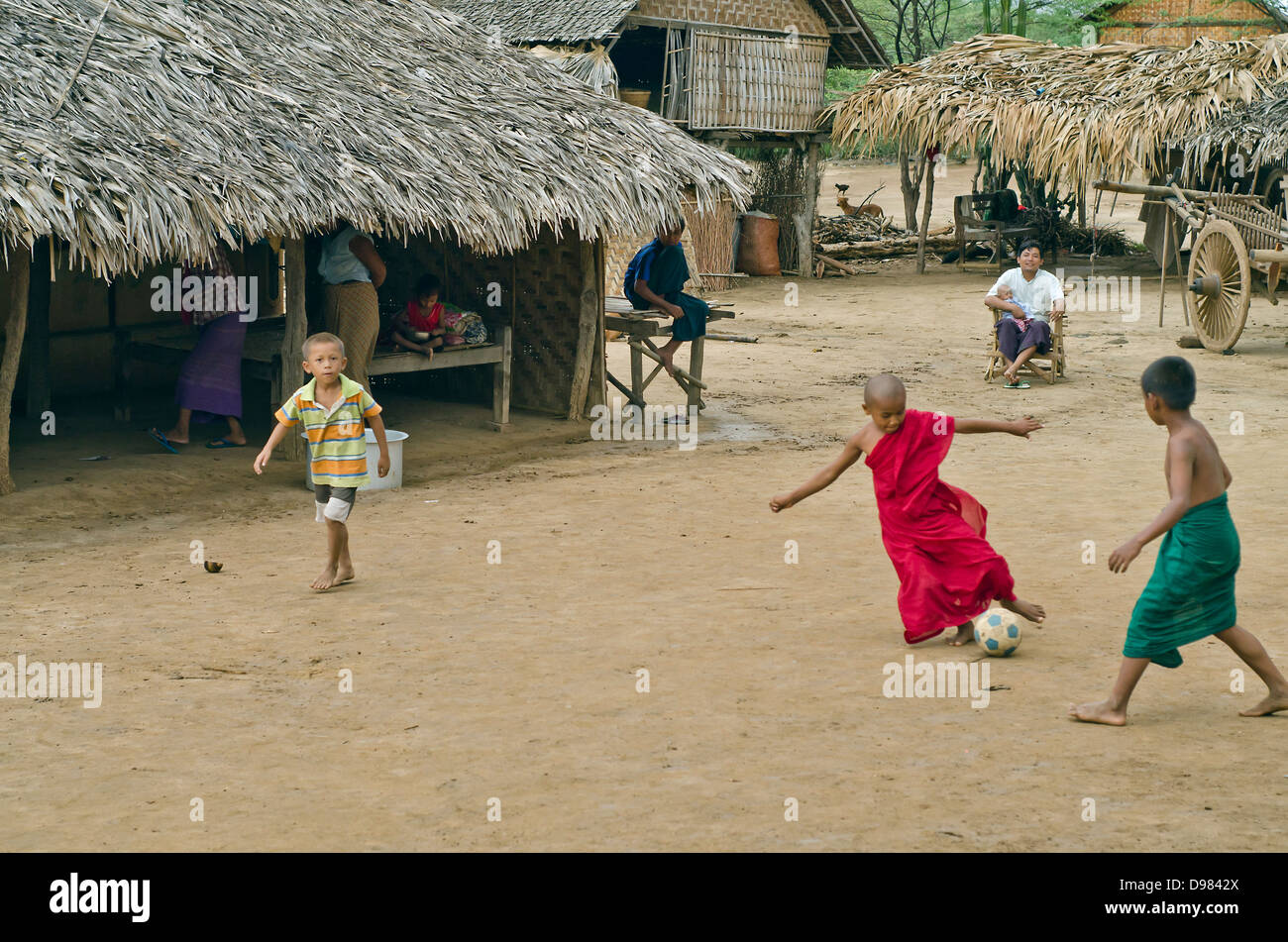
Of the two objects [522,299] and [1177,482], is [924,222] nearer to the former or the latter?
[522,299]

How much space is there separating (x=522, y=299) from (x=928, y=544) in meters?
6.91

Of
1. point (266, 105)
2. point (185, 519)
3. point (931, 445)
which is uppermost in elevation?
point (266, 105)

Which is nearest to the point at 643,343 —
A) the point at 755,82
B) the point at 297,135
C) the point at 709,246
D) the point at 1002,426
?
the point at 297,135

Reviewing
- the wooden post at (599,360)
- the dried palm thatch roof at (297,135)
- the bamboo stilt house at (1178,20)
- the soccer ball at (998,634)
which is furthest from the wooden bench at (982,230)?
the soccer ball at (998,634)

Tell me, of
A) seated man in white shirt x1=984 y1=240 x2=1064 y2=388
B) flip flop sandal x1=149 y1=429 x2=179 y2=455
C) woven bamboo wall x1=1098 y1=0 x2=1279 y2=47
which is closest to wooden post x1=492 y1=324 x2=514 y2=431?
flip flop sandal x1=149 y1=429 x2=179 y2=455

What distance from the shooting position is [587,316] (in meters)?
11.3

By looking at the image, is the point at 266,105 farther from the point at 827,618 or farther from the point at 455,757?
the point at 455,757

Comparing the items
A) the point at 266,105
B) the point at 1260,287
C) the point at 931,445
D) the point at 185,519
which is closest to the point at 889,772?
the point at 931,445

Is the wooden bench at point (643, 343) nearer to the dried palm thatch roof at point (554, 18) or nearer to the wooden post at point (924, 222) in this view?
the dried palm thatch roof at point (554, 18)

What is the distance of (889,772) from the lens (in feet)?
13.7

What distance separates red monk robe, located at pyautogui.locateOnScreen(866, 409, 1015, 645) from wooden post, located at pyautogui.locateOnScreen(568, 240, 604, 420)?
Result: 5.96 metres

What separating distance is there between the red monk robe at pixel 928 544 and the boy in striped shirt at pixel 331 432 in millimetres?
2479

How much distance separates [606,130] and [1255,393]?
6.12 m

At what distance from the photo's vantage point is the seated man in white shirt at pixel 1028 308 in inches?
492
